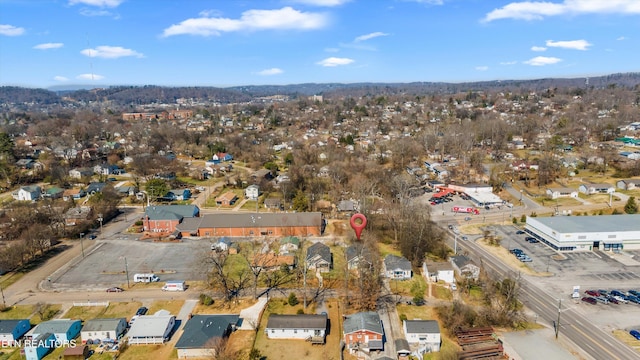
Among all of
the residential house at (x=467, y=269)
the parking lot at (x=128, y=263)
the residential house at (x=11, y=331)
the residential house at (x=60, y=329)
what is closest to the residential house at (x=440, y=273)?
the residential house at (x=467, y=269)

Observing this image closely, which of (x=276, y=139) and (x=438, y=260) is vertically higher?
(x=276, y=139)

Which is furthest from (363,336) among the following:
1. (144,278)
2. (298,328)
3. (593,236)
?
(593,236)

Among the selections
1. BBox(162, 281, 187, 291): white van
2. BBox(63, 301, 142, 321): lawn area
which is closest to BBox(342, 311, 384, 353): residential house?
BBox(162, 281, 187, 291): white van

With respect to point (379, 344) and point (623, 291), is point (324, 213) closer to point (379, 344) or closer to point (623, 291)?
point (379, 344)

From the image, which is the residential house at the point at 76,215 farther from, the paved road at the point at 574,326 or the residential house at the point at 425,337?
the paved road at the point at 574,326

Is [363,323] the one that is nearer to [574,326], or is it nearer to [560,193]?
[574,326]

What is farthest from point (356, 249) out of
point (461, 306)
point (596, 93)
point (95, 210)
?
point (596, 93)
